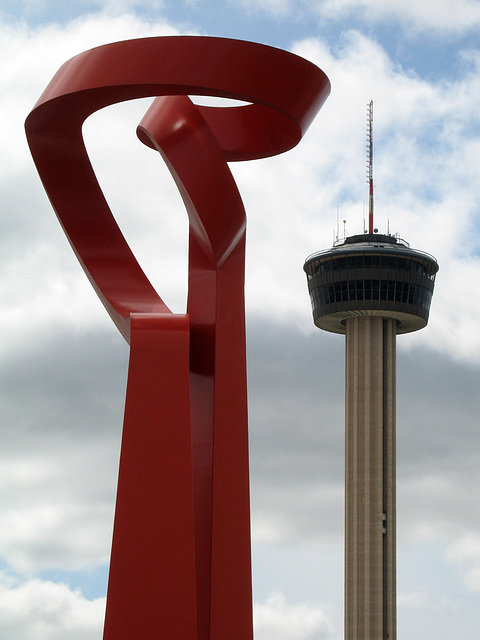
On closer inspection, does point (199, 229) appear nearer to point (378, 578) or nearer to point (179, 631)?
point (179, 631)

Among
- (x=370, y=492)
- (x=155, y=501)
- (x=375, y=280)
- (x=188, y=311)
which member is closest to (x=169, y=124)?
(x=188, y=311)

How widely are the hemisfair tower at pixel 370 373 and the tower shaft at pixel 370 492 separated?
7 cm

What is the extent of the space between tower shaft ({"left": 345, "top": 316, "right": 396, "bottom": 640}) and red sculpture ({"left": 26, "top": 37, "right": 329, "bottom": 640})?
51645 millimetres

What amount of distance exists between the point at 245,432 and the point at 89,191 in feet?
22.8

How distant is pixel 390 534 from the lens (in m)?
71.2

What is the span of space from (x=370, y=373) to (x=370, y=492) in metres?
9.23

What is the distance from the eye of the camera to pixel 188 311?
21.8 m

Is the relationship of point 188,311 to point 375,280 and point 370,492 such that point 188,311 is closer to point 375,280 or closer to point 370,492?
point 370,492

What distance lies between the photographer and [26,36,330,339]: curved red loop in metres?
19.4

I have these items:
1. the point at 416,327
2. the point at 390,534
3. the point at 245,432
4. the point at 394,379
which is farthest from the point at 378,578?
the point at 245,432

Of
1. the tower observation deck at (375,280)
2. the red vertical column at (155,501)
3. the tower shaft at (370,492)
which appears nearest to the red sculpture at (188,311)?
the red vertical column at (155,501)

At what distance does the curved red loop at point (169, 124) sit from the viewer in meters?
19.4

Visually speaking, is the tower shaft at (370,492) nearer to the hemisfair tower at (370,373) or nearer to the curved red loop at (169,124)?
the hemisfair tower at (370,373)

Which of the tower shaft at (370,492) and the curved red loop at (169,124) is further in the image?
the tower shaft at (370,492)
